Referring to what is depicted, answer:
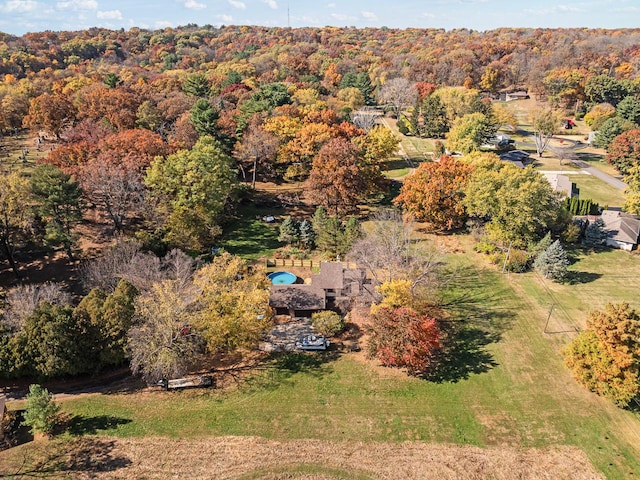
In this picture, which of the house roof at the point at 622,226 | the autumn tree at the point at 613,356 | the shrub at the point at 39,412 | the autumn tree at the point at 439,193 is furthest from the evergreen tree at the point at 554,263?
the shrub at the point at 39,412

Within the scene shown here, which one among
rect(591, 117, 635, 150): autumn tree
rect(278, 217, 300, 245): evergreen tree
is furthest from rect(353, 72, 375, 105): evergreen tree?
rect(278, 217, 300, 245): evergreen tree

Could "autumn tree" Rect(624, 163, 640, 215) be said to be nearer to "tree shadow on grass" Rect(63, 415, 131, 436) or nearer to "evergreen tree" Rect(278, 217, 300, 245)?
"evergreen tree" Rect(278, 217, 300, 245)

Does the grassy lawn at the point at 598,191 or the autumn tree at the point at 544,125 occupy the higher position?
the autumn tree at the point at 544,125

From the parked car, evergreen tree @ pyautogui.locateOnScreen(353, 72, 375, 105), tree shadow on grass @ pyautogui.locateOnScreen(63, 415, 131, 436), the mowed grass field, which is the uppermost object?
evergreen tree @ pyautogui.locateOnScreen(353, 72, 375, 105)

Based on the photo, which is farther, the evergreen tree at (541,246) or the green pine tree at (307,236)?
the green pine tree at (307,236)

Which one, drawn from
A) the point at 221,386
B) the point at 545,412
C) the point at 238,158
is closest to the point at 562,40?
the point at 238,158

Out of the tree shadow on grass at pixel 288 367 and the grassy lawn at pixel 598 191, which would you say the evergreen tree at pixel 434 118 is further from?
the tree shadow on grass at pixel 288 367

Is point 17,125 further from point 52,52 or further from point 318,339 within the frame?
point 318,339
